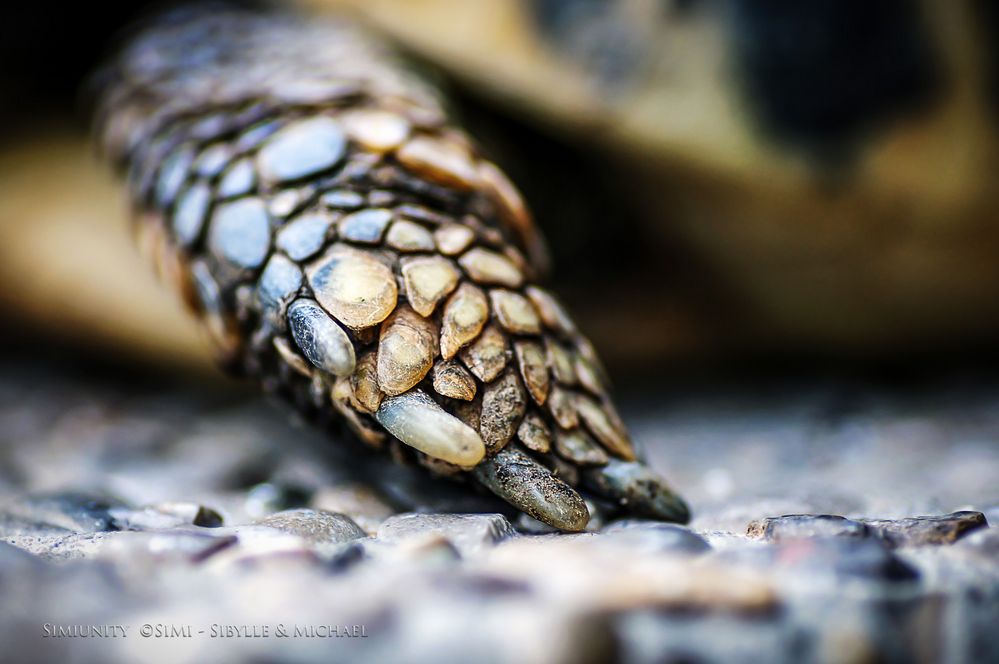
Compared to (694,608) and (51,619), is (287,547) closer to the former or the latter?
(51,619)

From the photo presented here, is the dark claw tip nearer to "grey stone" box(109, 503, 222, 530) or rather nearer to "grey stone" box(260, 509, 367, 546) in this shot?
"grey stone" box(260, 509, 367, 546)

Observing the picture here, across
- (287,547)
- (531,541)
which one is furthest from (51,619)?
(531,541)

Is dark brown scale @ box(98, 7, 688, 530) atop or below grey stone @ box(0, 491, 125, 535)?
atop

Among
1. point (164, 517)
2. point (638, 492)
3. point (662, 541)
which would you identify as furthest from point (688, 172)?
point (164, 517)

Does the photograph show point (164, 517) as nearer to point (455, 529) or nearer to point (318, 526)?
point (318, 526)

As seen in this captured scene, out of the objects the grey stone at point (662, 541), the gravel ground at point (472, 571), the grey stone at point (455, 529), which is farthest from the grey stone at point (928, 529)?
the grey stone at point (455, 529)

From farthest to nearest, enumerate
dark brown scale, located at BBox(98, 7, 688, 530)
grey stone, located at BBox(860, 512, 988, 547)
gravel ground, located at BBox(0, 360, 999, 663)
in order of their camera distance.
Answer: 1. dark brown scale, located at BBox(98, 7, 688, 530)
2. grey stone, located at BBox(860, 512, 988, 547)
3. gravel ground, located at BBox(0, 360, 999, 663)

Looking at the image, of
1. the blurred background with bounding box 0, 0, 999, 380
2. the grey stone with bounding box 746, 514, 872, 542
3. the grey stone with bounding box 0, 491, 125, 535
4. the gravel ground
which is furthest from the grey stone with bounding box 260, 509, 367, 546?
the blurred background with bounding box 0, 0, 999, 380
